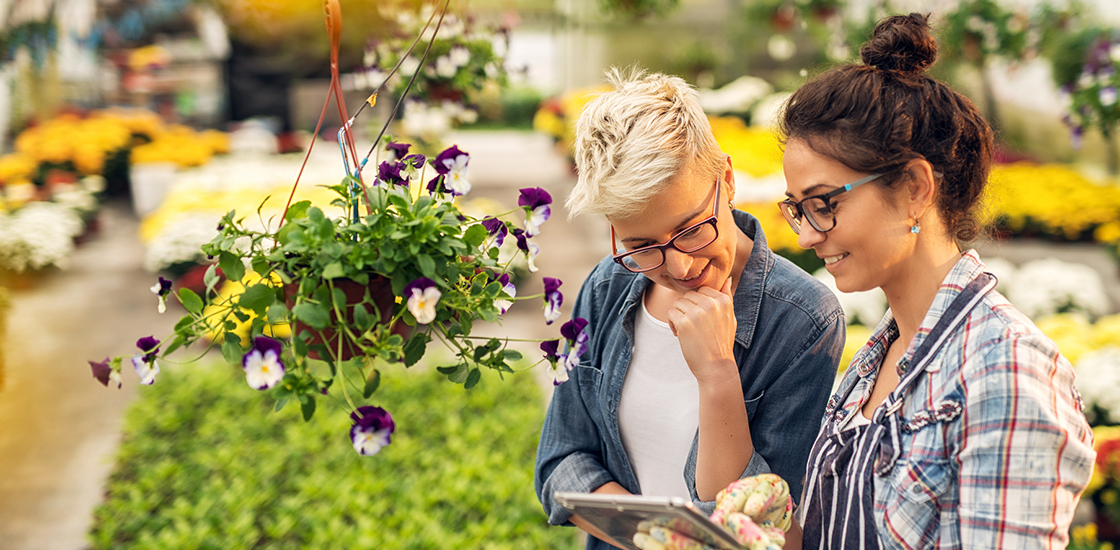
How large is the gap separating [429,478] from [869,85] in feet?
10.1

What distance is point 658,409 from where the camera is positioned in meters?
1.41

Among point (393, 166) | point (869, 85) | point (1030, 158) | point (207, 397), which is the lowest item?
point (207, 397)

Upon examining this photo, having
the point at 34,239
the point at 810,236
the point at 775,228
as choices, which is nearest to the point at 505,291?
the point at 810,236

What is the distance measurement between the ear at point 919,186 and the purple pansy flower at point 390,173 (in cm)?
80

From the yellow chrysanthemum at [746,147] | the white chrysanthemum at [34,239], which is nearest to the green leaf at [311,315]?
the yellow chrysanthemum at [746,147]

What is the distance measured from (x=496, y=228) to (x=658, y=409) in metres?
0.47

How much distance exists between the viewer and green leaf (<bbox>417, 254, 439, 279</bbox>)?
1136 mm

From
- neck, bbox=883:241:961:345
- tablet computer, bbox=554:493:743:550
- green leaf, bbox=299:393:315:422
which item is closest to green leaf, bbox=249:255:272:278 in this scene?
green leaf, bbox=299:393:315:422

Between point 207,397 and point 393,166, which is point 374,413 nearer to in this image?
point 393,166

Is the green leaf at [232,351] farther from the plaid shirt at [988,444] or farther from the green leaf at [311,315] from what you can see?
the plaid shirt at [988,444]

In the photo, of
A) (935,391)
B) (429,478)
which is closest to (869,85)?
(935,391)

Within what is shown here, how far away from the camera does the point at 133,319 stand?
5887 millimetres

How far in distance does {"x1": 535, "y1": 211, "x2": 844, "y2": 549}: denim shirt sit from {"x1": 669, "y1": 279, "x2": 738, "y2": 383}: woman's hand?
15 cm

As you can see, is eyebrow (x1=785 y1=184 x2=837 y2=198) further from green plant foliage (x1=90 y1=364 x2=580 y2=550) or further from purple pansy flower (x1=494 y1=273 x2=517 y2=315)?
green plant foliage (x1=90 y1=364 x2=580 y2=550)
